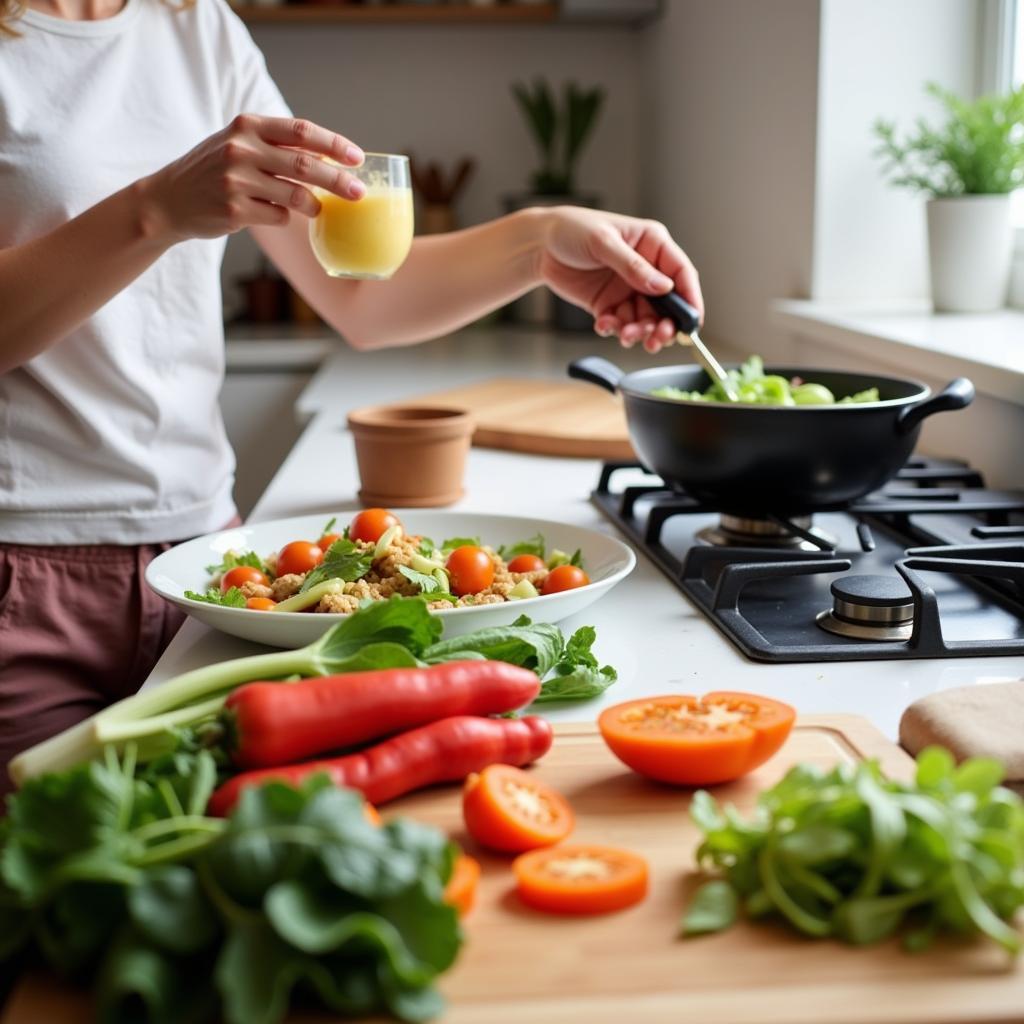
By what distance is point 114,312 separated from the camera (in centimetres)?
147

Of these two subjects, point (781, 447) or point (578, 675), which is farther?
point (781, 447)

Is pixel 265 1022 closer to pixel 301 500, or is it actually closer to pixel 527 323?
pixel 301 500

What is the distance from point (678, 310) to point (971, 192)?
2.59 feet

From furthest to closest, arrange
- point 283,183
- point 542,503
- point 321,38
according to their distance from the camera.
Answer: point 321,38 < point 542,503 < point 283,183

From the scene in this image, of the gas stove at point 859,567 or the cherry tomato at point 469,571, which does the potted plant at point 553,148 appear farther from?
the cherry tomato at point 469,571

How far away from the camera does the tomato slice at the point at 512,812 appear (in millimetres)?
696

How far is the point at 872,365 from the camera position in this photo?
1945 millimetres

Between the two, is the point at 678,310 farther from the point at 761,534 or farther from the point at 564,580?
the point at 564,580

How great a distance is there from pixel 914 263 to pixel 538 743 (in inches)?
65.5

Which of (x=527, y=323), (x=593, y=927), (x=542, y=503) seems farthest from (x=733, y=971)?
(x=527, y=323)

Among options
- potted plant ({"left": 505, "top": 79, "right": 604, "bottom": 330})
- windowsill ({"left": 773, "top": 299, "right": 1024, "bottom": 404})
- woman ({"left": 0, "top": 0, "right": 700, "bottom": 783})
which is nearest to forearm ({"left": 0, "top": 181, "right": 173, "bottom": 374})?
woman ({"left": 0, "top": 0, "right": 700, "bottom": 783})

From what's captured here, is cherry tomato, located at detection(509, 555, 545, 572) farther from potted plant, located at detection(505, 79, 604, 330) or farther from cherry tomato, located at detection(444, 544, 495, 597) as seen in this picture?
potted plant, located at detection(505, 79, 604, 330)

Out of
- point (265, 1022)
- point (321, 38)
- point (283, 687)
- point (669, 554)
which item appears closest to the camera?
point (265, 1022)

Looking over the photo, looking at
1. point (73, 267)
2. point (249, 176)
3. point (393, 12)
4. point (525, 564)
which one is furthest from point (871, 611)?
point (393, 12)
